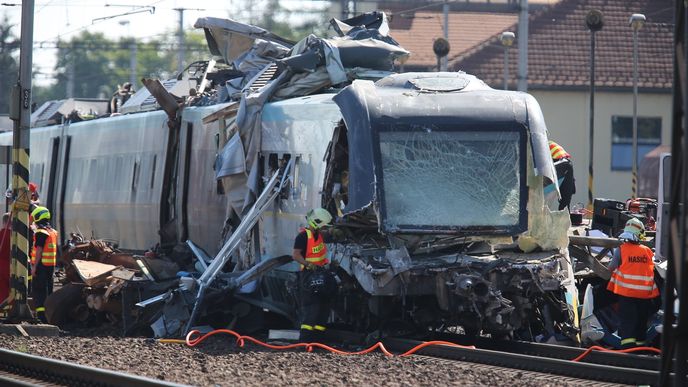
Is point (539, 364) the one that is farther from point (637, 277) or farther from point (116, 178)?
point (116, 178)

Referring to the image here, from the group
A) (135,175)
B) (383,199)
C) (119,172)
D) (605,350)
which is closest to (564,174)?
(383,199)

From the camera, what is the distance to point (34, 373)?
1194 cm

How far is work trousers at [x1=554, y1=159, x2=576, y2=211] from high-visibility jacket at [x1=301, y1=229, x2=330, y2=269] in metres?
3.39

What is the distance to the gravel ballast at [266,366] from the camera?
10.7m

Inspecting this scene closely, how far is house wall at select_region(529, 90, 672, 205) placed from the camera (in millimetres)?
45219

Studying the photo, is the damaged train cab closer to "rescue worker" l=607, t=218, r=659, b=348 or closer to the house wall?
"rescue worker" l=607, t=218, r=659, b=348

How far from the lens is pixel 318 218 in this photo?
45.4ft

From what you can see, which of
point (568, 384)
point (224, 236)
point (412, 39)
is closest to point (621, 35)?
point (412, 39)

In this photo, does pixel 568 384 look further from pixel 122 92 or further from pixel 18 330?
pixel 122 92

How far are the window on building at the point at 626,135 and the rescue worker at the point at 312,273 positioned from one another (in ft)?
110

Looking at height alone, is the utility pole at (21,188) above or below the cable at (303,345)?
above

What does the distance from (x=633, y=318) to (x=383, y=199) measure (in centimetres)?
292

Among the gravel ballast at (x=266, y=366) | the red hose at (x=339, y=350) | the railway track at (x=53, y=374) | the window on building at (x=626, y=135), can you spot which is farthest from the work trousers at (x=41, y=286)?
the window on building at (x=626, y=135)

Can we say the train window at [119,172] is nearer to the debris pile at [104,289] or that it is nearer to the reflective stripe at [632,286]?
the debris pile at [104,289]
